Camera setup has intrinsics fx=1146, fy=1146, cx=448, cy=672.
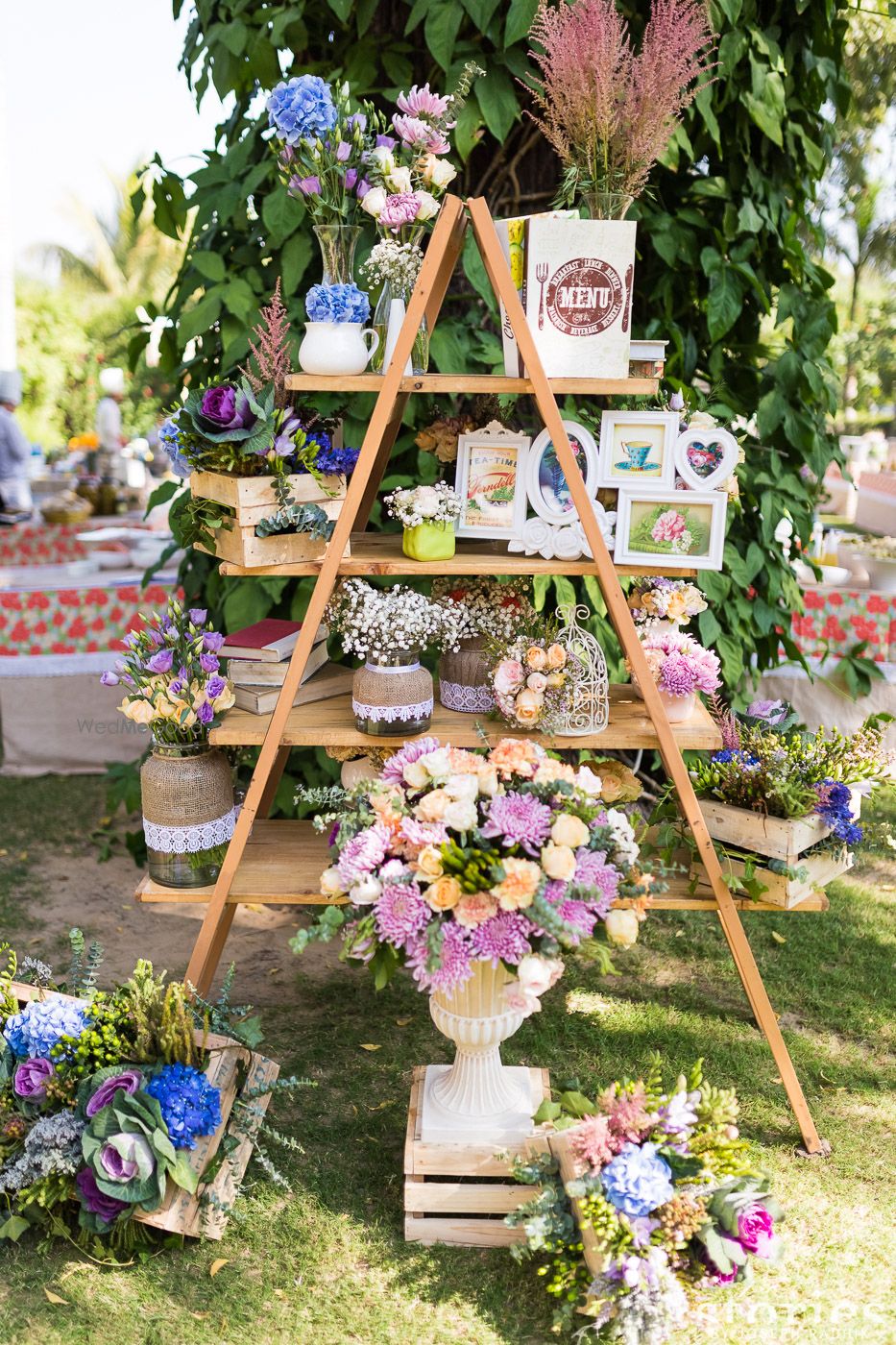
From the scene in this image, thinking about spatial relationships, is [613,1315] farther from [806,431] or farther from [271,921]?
[806,431]

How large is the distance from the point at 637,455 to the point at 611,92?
0.65 meters

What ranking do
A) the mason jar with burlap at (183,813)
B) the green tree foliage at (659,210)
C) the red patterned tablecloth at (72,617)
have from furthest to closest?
the red patterned tablecloth at (72,617), the green tree foliage at (659,210), the mason jar with burlap at (183,813)

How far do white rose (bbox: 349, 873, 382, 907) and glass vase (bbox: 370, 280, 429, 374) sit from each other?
3.14 ft

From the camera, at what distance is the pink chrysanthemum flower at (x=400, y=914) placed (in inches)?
75.8

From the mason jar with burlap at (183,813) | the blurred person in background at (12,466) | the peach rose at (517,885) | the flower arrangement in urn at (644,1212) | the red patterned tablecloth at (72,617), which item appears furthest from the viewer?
the blurred person in background at (12,466)

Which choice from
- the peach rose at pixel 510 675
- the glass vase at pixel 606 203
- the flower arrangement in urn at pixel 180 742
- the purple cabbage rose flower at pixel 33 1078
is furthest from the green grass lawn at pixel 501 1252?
the glass vase at pixel 606 203

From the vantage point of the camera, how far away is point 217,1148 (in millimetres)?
2135

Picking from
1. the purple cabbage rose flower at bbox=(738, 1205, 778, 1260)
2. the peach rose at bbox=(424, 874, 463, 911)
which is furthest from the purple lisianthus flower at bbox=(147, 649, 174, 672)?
the purple cabbage rose flower at bbox=(738, 1205, 778, 1260)

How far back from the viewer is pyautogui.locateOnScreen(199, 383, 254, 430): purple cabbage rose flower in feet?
7.27

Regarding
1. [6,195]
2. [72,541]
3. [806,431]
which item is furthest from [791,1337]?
[6,195]

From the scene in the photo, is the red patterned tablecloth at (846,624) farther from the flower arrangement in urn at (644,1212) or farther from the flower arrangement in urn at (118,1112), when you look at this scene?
the flower arrangement in urn at (118,1112)

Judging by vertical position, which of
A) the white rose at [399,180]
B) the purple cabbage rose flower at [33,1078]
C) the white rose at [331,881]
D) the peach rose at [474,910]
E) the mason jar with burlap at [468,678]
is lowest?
the purple cabbage rose flower at [33,1078]

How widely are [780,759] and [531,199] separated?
1.76 meters

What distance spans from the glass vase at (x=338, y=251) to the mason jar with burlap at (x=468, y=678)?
0.77m
